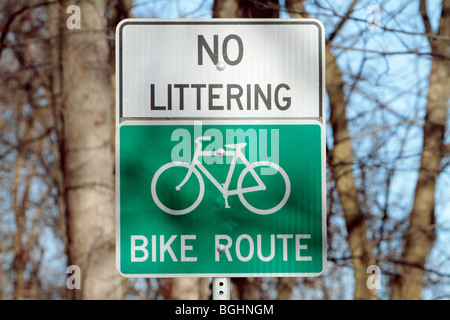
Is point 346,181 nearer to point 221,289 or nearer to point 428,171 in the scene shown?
point 428,171

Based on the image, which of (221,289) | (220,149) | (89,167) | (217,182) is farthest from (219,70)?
(89,167)

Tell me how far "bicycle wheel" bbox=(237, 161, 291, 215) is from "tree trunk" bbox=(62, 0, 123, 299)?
11.6 ft

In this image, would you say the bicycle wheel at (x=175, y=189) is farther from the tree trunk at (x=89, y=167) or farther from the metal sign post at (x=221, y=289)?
the tree trunk at (x=89, y=167)

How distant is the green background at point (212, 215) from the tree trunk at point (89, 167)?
3.45 meters

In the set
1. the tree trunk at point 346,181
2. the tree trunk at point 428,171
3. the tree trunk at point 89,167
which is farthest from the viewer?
the tree trunk at point 346,181

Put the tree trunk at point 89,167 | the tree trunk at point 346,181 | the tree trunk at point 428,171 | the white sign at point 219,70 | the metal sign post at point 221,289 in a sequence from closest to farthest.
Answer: the metal sign post at point 221,289, the white sign at point 219,70, the tree trunk at point 89,167, the tree trunk at point 428,171, the tree trunk at point 346,181

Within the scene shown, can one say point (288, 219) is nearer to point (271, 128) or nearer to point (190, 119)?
point (271, 128)

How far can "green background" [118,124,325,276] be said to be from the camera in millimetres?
2430

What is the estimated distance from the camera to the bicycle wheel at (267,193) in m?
2.45

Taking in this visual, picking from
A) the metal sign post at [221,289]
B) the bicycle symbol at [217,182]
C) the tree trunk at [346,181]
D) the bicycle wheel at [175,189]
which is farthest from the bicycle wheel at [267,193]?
the tree trunk at [346,181]

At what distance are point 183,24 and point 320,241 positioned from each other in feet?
2.91

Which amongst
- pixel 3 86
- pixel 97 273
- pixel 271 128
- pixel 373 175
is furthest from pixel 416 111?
pixel 271 128

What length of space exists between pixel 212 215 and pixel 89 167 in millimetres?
3680
